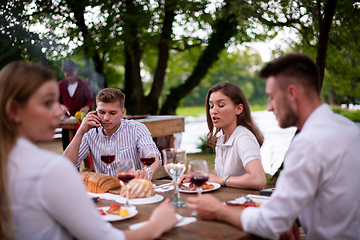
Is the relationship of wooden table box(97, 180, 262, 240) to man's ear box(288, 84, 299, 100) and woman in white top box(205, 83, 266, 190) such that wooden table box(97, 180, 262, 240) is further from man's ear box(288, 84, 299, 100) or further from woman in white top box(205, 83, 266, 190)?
woman in white top box(205, 83, 266, 190)

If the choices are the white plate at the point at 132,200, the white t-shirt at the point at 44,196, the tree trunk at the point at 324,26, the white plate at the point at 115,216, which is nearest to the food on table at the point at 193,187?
the white plate at the point at 132,200

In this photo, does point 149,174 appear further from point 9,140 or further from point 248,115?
point 9,140

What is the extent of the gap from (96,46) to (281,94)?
28.2 feet

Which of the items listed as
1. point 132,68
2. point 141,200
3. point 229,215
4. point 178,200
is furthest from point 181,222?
point 132,68

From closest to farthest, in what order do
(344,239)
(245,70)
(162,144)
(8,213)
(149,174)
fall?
1. (8,213)
2. (344,239)
3. (149,174)
4. (162,144)
5. (245,70)

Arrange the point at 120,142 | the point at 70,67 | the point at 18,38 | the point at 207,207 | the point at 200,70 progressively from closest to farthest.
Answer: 1. the point at 207,207
2. the point at 120,142
3. the point at 70,67
4. the point at 18,38
5. the point at 200,70

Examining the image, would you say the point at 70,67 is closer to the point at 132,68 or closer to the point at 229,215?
the point at 132,68

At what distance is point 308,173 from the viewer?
1396mm

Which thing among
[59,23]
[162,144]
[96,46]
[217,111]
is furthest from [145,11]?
Result: [217,111]

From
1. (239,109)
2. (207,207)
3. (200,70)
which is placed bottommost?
(207,207)

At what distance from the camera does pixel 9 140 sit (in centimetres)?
117

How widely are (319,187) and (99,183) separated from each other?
1.40 metres

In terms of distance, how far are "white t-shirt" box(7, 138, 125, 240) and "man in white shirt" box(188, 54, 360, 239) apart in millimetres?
649

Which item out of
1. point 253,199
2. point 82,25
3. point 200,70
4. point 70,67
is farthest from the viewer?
point 200,70
